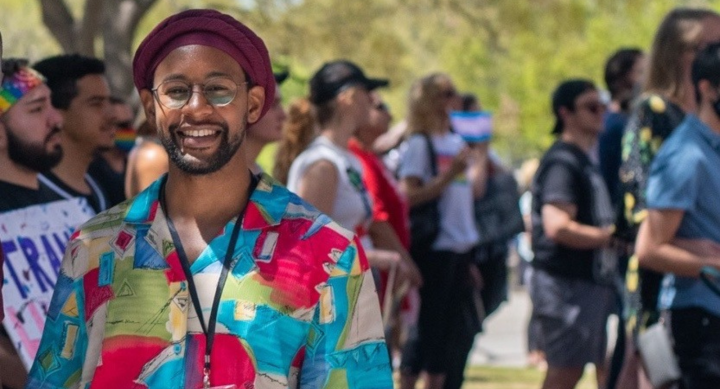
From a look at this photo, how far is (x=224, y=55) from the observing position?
3619mm

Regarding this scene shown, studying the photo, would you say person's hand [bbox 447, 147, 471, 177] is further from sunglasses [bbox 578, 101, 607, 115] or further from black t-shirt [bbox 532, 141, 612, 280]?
black t-shirt [bbox 532, 141, 612, 280]

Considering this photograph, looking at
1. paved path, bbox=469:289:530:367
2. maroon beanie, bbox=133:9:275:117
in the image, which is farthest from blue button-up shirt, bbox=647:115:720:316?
paved path, bbox=469:289:530:367

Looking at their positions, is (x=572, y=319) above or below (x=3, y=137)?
below

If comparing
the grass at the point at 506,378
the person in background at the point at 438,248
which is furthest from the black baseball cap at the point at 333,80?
the grass at the point at 506,378

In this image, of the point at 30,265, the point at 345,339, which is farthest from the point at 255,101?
the point at 30,265

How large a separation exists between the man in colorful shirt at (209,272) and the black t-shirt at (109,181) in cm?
341

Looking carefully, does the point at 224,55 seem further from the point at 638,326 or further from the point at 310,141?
the point at 310,141

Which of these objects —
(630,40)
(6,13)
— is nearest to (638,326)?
(6,13)

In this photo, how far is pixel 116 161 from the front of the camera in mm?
9156

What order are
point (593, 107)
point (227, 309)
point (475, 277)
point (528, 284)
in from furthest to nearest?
point (528, 284)
point (475, 277)
point (593, 107)
point (227, 309)

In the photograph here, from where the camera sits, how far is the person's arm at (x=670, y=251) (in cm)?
597

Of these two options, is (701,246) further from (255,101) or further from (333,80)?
(255,101)

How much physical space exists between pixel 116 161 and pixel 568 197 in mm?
2676

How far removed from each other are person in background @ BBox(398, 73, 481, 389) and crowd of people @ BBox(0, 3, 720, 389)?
16mm
